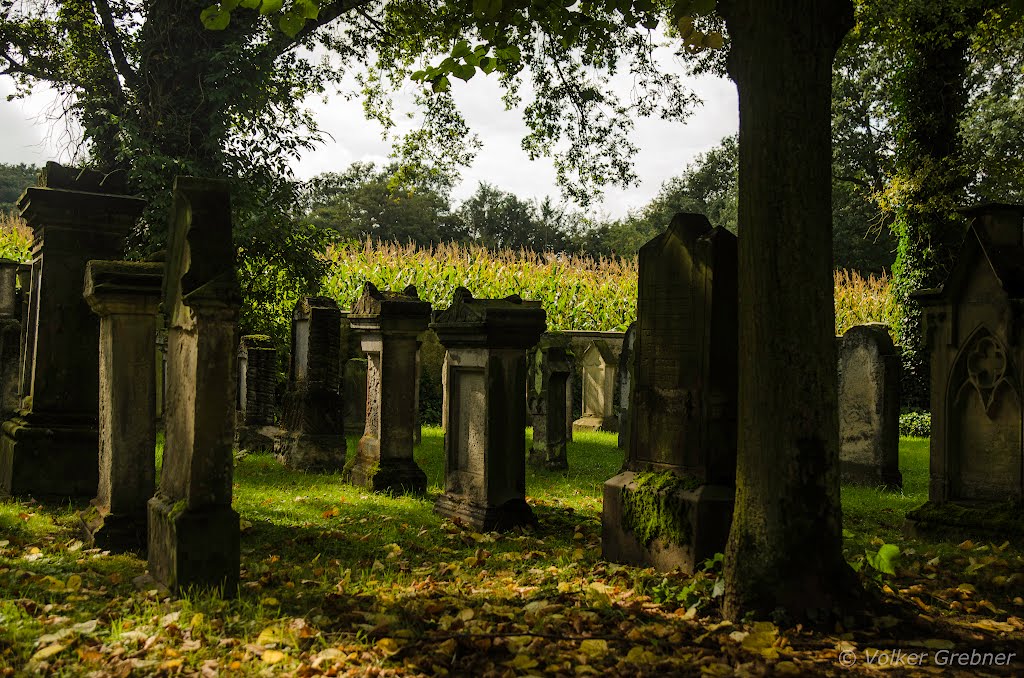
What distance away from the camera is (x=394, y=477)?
9.30m

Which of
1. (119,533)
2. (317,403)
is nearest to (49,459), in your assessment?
(119,533)

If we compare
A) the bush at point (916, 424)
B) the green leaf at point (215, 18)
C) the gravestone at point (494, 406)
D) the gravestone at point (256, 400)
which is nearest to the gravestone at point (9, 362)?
the gravestone at point (256, 400)

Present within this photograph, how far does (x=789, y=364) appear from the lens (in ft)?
14.8

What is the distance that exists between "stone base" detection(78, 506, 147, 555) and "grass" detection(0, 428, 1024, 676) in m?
0.14

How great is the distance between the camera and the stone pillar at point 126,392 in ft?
19.4

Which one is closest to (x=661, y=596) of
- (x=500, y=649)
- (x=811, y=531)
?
(x=811, y=531)

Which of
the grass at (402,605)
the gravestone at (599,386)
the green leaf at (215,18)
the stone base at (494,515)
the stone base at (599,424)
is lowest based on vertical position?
the grass at (402,605)

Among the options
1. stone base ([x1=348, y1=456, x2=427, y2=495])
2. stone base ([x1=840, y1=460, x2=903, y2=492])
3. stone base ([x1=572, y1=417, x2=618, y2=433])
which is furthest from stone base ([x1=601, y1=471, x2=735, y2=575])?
stone base ([x1=572, y1=417, x2=618, y2=433])

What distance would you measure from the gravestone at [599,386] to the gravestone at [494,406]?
882 cm

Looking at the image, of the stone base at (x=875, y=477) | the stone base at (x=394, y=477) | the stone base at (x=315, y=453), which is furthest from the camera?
the stone base at (x=315, y=453)

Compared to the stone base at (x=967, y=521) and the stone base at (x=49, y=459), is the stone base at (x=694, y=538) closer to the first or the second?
the stone base at (x=967, y=521)

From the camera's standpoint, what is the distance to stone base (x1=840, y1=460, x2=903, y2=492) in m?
10.5

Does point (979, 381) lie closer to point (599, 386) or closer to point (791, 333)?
point (791, 333)

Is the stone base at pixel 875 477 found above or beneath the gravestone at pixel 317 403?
beneath
